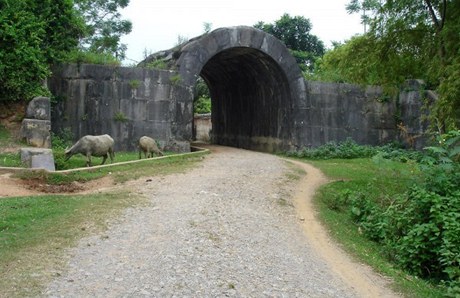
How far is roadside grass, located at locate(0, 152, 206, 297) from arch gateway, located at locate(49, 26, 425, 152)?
5.04 metres

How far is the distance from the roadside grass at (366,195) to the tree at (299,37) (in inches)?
753

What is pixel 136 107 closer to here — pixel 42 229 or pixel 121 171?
pixel 121 171

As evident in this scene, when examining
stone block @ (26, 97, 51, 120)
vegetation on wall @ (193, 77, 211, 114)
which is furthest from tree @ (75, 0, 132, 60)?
stone block @ (26, 97, 51, 120)

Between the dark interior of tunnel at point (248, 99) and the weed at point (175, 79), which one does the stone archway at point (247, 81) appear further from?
the weed at point (175, 79)

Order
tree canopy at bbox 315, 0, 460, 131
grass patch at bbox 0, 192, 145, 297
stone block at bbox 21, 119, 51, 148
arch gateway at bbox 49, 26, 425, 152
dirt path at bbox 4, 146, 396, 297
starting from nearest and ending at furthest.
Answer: grass patch at bbox 0, 192, 145, 297 < dirt path at bbox 4, 146, 396, 297 < tree canopy at bbox 315, 0, 460, 131 < stone block at bbox 21, 119, 51, 148 < arch gateway at bbox 49, 26, 425, 152

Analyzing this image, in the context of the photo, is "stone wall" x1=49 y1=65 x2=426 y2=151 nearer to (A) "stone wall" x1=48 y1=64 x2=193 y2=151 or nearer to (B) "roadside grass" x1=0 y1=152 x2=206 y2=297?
(A) "stone wall" x1=48 y1=64 x2=193 y2=151

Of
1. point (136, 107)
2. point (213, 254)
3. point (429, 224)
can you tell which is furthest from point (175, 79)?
point (213, 254)

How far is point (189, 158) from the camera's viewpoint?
1442 centimetres

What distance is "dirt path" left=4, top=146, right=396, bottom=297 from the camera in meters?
4.96

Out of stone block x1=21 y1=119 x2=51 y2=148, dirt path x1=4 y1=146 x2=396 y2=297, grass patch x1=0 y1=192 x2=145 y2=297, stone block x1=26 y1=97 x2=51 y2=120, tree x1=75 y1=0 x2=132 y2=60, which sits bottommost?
dirt path x1=4 y1=146 x2=396 y2=297

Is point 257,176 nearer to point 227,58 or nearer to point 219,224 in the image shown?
point 219,224

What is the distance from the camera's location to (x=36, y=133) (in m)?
12.9

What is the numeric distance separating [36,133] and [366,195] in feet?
27.7

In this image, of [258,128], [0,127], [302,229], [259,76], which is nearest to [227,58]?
[259,76]
